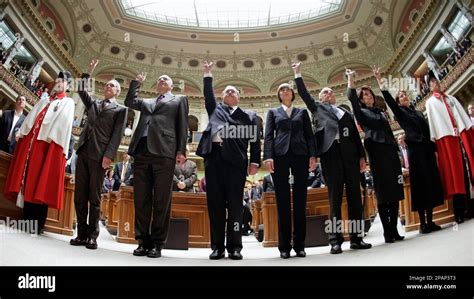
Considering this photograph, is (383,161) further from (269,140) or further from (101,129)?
(101,129)

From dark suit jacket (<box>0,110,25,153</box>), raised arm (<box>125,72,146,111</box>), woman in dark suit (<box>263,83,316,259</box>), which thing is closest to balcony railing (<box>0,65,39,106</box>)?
dark suit jacket (<box>0,110,25,153</box>)

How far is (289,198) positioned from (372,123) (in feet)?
4.64

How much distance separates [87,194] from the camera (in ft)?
12.1

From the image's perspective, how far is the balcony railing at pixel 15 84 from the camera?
13.8 m

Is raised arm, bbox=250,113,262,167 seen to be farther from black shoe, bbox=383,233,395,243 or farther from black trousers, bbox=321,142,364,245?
black shoe, bbox=383,233,395,243

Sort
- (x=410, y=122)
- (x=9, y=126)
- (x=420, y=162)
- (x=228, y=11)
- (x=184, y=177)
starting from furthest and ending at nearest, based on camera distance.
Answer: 1. (x=228, y=11)
2. (x=184, y=177)
3. (x=9, y=126)
4. (x=410, y=122)
5. (x=420, y=162)

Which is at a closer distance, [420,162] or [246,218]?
[420,162]

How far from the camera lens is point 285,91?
3912mm

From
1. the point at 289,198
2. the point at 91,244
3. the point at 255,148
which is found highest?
the point at 255,148

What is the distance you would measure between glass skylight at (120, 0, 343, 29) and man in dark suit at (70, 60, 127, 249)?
16.4 m

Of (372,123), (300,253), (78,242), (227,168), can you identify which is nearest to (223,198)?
(227,168)

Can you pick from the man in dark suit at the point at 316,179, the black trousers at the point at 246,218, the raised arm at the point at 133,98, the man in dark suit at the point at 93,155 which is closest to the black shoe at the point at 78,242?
the man in dark suit at the point at 93,155
